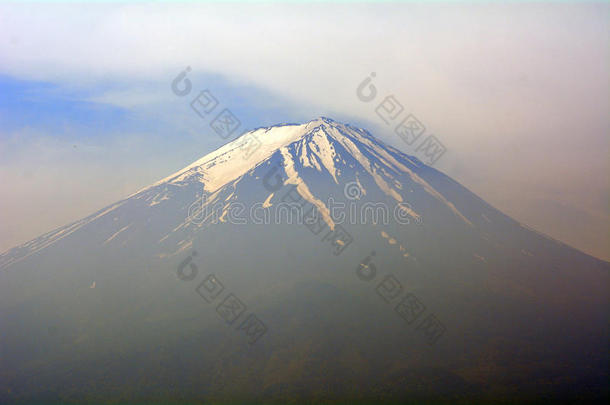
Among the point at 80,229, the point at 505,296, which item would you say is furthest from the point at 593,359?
the point at 80,229

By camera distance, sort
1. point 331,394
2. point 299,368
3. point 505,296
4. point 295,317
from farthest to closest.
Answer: point 505,296 → point 295,317 → point 299,368 → point 331,394

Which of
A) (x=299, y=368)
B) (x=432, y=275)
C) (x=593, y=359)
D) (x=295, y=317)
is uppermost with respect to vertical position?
(x=295, y=317)

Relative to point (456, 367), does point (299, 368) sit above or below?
above

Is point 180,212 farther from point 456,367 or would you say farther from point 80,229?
point 456,367

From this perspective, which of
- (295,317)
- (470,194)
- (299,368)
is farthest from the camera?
(470,194)

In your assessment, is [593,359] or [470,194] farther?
[470,194]

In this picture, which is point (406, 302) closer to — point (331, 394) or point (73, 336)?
point (331, 394)

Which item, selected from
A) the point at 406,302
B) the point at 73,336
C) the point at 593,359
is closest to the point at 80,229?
the point at 73,336
